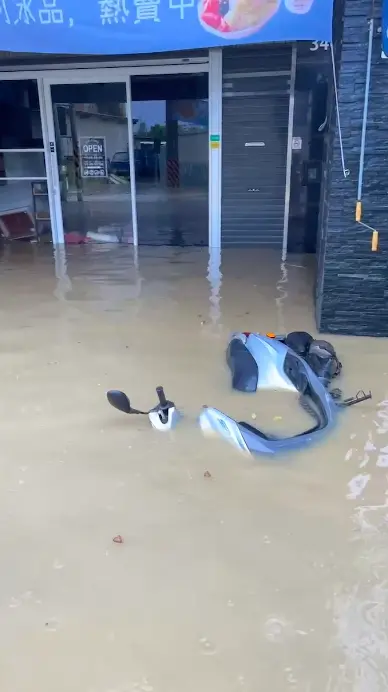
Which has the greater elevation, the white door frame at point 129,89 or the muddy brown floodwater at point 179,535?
the white door frame at point 129,89

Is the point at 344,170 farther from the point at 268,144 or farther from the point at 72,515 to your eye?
the point at 268,144

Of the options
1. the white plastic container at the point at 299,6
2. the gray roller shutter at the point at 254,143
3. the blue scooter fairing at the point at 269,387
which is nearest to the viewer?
the blue scooter fairing at the point at 269,387

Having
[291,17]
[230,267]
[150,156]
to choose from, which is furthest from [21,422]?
[150,156]

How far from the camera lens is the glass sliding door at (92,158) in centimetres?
718

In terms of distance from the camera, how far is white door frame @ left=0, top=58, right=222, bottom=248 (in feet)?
21.2

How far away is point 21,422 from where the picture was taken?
2.95 m

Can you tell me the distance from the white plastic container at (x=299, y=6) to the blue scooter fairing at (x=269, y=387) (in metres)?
2.05

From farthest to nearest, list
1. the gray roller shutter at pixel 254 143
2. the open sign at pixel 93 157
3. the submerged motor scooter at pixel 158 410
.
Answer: the open sign at pixel 93 157, the gray roller shutter at pixel 254 143, the submerged motor scooter at pixel 158 410

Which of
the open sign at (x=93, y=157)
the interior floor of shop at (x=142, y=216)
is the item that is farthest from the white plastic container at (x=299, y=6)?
the open sign at (x=93, y=157)

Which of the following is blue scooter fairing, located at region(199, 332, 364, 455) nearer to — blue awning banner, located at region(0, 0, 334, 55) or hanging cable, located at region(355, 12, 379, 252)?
hanging cable, located at region(355, 12, 379, 252)

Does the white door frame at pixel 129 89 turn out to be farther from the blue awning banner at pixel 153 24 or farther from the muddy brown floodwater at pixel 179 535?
the muddy brown floodwater at pixel 179 535

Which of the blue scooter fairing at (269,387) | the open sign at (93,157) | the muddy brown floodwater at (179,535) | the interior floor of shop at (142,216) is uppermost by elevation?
the open sign at (93,157)

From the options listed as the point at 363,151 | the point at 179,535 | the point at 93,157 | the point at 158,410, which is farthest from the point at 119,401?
the point at 93,157

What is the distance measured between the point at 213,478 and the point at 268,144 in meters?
5.18
